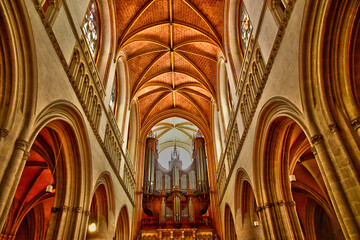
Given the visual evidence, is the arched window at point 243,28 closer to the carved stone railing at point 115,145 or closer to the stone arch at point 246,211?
the stone arch at point 246,211

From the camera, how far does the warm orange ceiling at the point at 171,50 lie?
13.7 m

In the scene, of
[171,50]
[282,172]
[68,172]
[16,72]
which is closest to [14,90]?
[16,72]

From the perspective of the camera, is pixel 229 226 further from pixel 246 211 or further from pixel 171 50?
pixel 171 50

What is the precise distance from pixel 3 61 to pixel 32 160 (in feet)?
27.0

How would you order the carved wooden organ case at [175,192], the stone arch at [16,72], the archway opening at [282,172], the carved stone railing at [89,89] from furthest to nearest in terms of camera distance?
the carved wooden organ case at [175,192] < the archway opening at [282,172] < the carved stone railing at [89,89] < the stone arch at [16,72]

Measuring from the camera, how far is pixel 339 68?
5117 mm

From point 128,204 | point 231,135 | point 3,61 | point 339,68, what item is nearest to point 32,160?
point 128,204

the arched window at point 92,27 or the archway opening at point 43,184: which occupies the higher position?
the arched window at point 92,27

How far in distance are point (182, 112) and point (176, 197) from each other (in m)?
6.77

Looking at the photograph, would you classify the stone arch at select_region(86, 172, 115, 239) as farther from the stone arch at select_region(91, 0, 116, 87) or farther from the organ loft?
the organ loft

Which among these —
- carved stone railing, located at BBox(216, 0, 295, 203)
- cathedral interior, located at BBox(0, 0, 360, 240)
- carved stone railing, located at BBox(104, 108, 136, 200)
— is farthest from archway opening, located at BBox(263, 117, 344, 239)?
carved stone railing, located at BBox(104, 108, 136, 200)

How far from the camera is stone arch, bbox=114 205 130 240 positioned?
14430mm

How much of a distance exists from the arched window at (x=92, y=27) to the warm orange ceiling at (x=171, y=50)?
5.23 ft

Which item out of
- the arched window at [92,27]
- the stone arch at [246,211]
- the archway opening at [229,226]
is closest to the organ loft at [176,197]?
the archway opening at [229,226]
